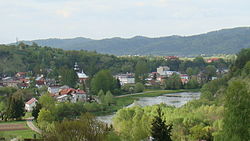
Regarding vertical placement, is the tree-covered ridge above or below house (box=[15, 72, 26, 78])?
above

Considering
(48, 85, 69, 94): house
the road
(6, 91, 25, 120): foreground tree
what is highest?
(6, 91, 25, 120): foreground tree

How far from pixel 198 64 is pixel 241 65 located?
7434cm

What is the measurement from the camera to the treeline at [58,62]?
11656cm

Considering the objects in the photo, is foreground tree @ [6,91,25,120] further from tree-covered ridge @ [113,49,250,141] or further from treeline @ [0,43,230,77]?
treeline @ [0,43,230,77]

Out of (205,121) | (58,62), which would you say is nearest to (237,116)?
(205,121)

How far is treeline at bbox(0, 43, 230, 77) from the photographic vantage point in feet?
382

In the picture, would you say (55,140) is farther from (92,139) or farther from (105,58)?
(105,58)

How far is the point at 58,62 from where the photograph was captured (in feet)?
415

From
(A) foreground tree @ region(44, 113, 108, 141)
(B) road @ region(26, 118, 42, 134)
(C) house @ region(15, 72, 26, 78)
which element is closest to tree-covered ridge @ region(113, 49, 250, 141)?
(A) foreground tree @ region(44, 113, 108, 141)

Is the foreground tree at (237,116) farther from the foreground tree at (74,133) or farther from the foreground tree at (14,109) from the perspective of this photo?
the foreground tree at (14,109)

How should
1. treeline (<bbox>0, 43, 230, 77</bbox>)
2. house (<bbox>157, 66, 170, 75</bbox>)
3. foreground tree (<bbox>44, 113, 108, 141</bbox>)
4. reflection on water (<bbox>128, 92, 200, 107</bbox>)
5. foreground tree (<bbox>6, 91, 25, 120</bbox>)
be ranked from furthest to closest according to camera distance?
1. house (<bbox>157, 66, 170, 75</bbox>)
2. treeline (<bbox>0, 43, 230, 77</bbox>)
3. reflection on water (<bbox>128, 92, 200, 107</bbox>)
4. foreground tree (<bbox>6, 91, 25, 120</bbox>)
5. foreground tree (<bbox>44, 113, 108, 141</bbox>)

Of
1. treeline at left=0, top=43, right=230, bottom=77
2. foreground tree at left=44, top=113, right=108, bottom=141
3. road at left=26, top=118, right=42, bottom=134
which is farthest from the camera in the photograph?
treeline at left=0, top=43, right=230, bottom=77

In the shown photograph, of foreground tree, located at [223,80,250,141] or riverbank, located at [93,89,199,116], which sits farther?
riverbank, located at [93,89,199,116]

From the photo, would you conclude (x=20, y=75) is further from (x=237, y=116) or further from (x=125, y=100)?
(x=237, y=116)
